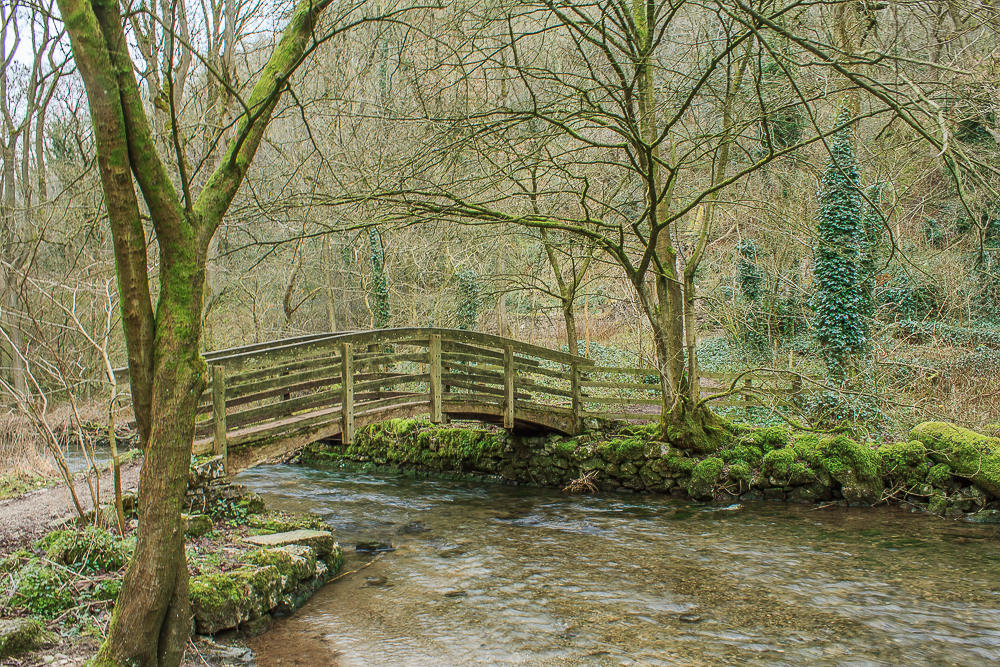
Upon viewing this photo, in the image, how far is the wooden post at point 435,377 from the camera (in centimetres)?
1063

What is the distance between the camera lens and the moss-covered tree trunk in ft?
12.9

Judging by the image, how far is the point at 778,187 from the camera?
1595cm

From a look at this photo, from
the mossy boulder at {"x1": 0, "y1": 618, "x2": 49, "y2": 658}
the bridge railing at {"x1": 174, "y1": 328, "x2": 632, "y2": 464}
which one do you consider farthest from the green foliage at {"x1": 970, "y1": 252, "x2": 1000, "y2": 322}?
the mossy boulder at {"x1": 0, "y1": 618, "x2": 49, "y2": 658}

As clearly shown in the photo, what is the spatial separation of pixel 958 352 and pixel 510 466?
783cm

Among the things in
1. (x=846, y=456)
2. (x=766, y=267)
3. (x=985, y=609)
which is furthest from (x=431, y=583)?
(x=766, y=267)

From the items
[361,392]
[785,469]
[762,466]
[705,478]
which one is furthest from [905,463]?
[361,392]

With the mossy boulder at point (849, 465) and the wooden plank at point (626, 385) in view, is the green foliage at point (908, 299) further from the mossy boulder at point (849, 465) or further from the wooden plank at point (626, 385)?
the wooden plank at point (626, 385)

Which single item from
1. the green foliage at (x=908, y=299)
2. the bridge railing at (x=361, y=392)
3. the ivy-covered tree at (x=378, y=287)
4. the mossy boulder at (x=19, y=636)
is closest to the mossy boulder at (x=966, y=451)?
the bridge railing at (x=361, y=392)

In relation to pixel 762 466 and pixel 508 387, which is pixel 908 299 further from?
pixel 508 387

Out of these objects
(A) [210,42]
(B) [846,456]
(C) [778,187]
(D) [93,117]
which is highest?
(A) [210,42]

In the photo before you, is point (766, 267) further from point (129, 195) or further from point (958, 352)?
point (129, 195)

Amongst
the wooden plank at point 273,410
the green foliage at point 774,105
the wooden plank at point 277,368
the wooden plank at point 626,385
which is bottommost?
the wooden plank at point 626,385

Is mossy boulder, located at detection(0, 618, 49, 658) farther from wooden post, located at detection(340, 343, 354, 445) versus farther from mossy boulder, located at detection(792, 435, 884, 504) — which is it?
mossy boulder, located at detection(792, 435, 884, 504)

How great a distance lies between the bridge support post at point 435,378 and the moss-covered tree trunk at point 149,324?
20.7 ft
